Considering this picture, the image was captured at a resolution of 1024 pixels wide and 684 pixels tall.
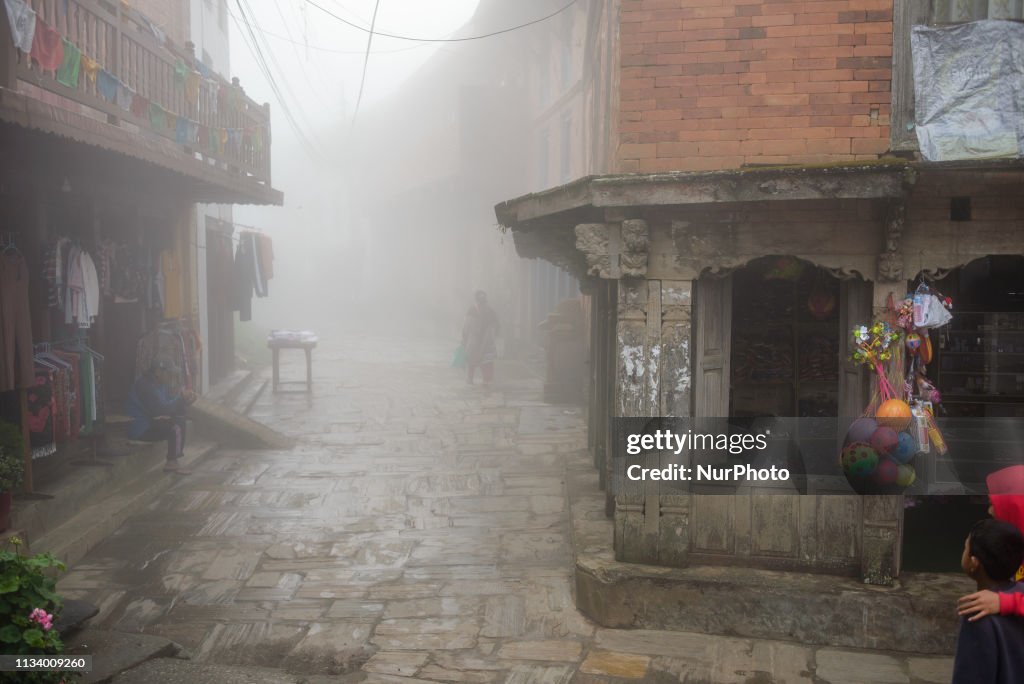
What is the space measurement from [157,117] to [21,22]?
3373mm

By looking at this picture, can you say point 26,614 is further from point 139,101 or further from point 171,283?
point 171,283

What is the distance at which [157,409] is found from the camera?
33.5ft

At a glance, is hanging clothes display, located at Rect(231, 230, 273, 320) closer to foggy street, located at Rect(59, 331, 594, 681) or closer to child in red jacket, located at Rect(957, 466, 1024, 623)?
foggy street, located at Rect(59, 331, 594, 681)

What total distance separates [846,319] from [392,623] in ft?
13.2

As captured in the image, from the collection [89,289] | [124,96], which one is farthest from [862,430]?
[89,289]

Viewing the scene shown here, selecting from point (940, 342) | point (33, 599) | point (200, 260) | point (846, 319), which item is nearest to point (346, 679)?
point (33, 599)

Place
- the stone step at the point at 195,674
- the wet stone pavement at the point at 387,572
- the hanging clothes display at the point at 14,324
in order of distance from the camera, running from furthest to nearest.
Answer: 1. the hanging clothes display at the point at 14,324
2. the wet stone pavement at the point at 387,572
3. the stone step at the point at 195,674

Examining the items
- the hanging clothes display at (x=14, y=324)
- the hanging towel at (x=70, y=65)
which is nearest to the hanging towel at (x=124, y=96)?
the hanging towel at (x=70, y=65)

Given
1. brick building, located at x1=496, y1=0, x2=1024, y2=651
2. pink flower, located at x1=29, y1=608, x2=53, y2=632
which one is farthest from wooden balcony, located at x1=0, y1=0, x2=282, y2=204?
brick building, located at x1=496, y1=0, x2=1024, y2=651

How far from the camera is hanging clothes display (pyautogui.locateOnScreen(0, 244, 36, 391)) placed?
23.8 feet

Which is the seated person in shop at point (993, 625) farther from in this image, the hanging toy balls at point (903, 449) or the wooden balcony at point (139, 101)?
the wooden balcony at point (139, 101)

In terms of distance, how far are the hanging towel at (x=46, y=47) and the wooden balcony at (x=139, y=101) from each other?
0.05 metres

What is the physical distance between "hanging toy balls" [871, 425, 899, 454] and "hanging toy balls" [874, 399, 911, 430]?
0.88 ft

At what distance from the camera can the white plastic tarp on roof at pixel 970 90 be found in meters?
5.98
